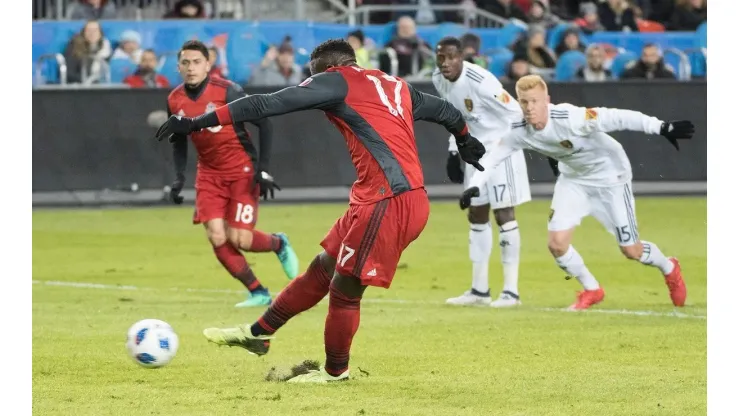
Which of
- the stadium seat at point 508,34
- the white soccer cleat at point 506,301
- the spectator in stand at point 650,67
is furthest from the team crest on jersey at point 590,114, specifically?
the stadium seat at point 508,34

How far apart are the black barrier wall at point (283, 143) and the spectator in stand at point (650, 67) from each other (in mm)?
346

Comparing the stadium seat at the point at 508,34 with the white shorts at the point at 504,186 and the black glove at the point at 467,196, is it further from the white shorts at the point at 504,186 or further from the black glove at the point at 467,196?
the black glove at the point at 467,196

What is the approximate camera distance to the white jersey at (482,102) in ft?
38.8

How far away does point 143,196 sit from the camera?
2045cm

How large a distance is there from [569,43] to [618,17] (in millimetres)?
3665

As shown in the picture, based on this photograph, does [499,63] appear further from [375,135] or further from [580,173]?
[375,135]

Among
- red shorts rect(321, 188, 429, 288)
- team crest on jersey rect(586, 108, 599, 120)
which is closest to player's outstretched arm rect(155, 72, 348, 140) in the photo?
red shorts rect(321, 188, 429, 288)

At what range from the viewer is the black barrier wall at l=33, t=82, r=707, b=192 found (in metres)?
19.9

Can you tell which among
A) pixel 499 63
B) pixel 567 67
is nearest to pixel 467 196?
pixel 567 67

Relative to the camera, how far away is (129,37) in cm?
2133

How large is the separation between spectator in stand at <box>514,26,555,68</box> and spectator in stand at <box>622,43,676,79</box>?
1.26 meters

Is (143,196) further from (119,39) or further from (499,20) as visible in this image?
(499,20)
